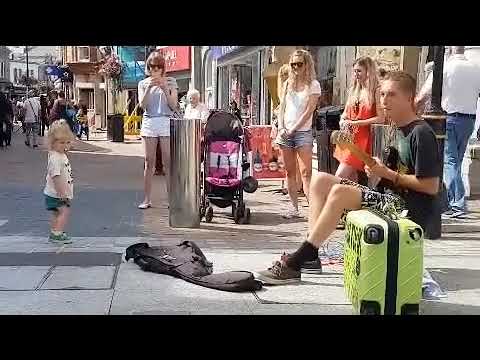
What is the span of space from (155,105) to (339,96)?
4.95m

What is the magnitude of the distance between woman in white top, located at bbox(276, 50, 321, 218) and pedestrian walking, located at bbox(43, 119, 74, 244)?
2.14m

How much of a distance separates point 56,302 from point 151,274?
0.80m

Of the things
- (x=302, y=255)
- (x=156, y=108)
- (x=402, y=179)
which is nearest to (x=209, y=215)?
(x=156, y=108)

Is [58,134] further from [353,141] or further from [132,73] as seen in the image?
[132,73]

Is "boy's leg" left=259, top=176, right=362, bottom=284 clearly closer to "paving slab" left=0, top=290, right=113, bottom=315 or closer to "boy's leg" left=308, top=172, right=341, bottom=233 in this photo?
"boy's leg" left=308, top=172, right=341, bottom=233

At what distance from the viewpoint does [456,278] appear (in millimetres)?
4703

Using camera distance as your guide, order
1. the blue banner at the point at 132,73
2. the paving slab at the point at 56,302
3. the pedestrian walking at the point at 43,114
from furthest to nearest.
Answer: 1. the blue banner at the point at 132,73
2. the pedestrian walking at the point at 43,114
3. the paving slab at the point at 56,302

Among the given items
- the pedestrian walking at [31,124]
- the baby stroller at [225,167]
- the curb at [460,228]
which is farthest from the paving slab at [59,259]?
the pedestrian walking at [31,124]

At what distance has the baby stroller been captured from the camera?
6.87 meters

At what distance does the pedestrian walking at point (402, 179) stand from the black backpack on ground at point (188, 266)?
51cm

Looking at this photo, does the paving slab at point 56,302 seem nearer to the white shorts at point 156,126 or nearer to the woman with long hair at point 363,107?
the woman with long hair at point 363,107

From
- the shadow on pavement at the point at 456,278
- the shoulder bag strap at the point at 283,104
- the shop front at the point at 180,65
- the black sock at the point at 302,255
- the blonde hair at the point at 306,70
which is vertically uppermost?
the shop front at the point at 180,65

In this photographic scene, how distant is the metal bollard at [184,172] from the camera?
6285 millimetres
